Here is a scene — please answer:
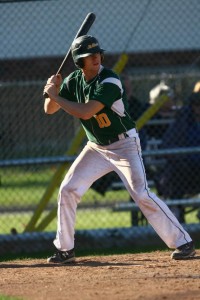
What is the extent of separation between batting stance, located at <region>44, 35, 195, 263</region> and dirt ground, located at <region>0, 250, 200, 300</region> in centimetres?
26

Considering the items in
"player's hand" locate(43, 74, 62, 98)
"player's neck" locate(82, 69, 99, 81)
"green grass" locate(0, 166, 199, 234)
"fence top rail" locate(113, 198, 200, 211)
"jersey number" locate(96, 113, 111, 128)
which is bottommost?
"green grass" locate(0, 166, 199, 234)

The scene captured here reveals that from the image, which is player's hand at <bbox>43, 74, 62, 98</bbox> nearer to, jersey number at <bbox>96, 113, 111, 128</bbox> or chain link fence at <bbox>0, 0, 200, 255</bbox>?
jersey number at <bbox>96, 113, 111, 128</bbox>

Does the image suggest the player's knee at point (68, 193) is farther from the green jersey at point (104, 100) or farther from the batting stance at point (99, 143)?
the green jersey at point (104, 100)

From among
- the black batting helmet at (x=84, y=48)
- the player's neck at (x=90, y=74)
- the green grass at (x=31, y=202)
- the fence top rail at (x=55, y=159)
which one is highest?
the black batting helmet at (x=84, y=48)

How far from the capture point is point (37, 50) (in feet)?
37.7

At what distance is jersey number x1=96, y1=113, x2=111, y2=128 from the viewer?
736 cm

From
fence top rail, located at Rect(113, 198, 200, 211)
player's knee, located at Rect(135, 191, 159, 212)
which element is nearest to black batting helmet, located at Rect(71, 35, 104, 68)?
player's knee, located at Rect(135, 191, 159, 212)

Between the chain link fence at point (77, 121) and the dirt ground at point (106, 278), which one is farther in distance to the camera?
the chain link fence at point (77, 121)

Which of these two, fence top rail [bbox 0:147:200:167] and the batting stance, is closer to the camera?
the batting stance

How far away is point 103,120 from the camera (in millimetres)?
7371

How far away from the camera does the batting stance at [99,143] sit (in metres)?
7.28

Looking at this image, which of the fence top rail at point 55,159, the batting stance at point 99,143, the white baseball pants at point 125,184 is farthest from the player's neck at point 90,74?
the fence top rail at point 55,159

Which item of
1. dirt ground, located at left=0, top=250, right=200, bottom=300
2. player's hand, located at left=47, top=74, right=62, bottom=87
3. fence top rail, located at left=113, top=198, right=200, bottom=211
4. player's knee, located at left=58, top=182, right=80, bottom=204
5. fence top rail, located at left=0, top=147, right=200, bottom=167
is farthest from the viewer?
fence top rail, located at left=113, top=198, right=200, bottom=211

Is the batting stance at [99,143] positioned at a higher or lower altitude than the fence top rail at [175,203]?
higher
